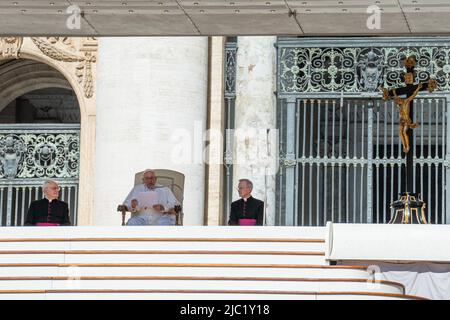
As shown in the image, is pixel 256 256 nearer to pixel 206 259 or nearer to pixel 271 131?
pixel 206 259

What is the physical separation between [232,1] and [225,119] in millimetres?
6977

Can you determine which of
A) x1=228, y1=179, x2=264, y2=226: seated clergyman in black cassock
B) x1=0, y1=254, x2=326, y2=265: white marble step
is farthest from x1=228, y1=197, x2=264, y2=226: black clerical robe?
x1=0, y1=254, x2=326, y2=265: white marble step

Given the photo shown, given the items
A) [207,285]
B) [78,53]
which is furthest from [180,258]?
[78,53]

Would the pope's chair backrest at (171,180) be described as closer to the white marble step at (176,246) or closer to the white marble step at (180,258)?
the white marble step at (176,246)

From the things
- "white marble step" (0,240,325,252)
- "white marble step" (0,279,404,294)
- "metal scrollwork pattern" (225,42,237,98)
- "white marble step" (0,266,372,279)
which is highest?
"metal scrollwork pattern" (225,42,237,98)

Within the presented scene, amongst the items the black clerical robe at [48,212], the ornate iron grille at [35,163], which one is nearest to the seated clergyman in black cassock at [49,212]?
the black clerical robe at [48,212]

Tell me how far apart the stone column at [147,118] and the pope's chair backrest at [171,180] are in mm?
585

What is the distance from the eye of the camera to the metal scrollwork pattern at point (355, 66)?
20969mm

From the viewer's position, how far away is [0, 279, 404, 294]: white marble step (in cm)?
1488

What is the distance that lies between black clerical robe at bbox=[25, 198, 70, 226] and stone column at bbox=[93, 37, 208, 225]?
2.54 m

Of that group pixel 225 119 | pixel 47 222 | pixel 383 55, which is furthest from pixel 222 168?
pixel 47 222

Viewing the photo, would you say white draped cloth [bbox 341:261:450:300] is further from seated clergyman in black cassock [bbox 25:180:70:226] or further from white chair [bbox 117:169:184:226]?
white chair [bbox 117:169:184:226]
